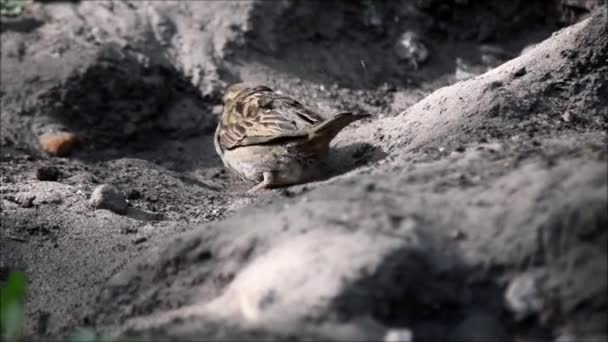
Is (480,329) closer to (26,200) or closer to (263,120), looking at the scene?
(26,200)

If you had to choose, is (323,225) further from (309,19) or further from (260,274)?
(309,19)

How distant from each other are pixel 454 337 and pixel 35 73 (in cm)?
606

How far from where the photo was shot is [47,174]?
23.8 feet

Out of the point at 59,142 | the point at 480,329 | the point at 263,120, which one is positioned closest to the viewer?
the point at 480,329

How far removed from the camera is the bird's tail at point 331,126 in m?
6.82

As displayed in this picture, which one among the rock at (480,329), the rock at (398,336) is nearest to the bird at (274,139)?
the rock at (480,329)

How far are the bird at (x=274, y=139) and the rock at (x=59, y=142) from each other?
1.28m

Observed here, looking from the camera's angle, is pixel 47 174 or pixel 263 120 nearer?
pixel 47 174

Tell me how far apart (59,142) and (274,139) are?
2201 mm

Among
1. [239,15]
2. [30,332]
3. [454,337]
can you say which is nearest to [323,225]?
[454,337]

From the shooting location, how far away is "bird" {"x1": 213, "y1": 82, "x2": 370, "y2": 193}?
23.4 feet

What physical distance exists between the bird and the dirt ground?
22cm

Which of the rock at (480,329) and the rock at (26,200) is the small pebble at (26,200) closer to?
the rock at (26,200)

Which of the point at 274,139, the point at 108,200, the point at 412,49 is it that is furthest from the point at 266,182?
the point at 412,49
